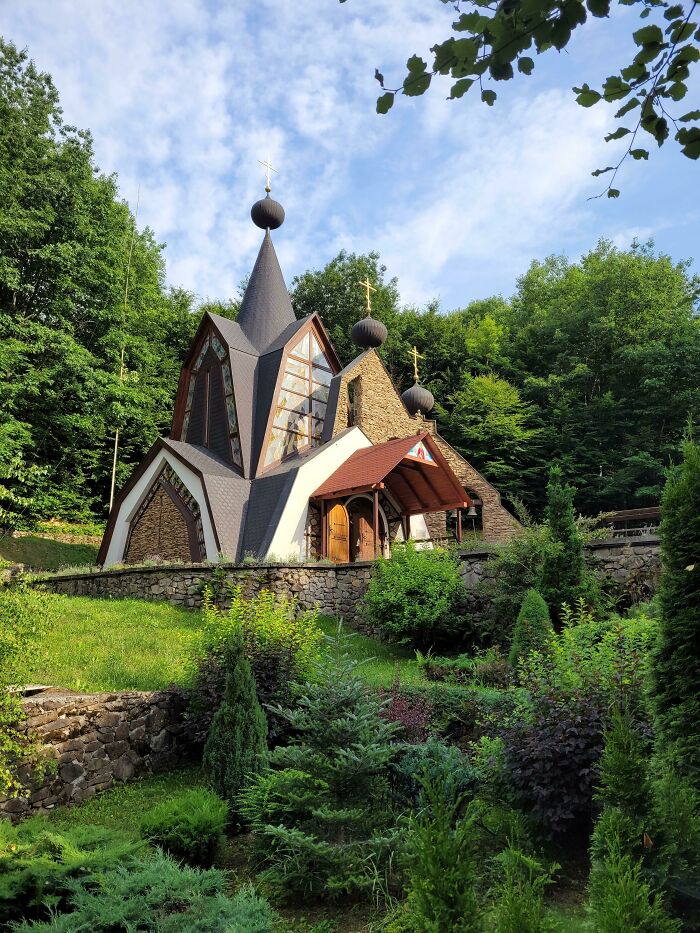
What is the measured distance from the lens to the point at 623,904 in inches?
101

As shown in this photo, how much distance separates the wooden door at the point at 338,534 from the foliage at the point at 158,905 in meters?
11.8

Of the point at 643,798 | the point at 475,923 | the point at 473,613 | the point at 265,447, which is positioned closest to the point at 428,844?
the point at 475,923

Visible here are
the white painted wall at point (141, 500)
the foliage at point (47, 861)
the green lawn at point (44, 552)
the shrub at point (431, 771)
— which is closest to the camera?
the foliage at point (47, 861)

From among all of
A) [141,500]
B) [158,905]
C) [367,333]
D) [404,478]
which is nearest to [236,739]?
[158,905]

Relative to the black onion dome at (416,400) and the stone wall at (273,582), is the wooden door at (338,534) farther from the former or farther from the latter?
the black onion dome at (416,400)

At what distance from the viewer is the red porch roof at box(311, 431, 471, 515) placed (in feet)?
48.6

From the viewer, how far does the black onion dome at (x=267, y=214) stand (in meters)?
20.9

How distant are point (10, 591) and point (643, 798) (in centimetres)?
519

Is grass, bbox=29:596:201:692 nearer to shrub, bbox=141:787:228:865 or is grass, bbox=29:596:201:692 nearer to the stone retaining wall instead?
the stone retaining wall

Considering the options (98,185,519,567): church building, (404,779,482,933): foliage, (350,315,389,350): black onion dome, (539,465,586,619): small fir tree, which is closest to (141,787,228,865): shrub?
(404,779,482,933): foliage

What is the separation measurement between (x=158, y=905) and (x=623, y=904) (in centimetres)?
273

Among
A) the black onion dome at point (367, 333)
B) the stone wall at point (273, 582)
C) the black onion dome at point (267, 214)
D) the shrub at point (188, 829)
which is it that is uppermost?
the black onion dome at point (267, 214)

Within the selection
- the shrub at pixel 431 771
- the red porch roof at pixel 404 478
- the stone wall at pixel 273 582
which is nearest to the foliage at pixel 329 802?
the shrub at pixel 431 771

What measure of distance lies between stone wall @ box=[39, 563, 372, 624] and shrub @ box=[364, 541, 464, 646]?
5.96 ft
